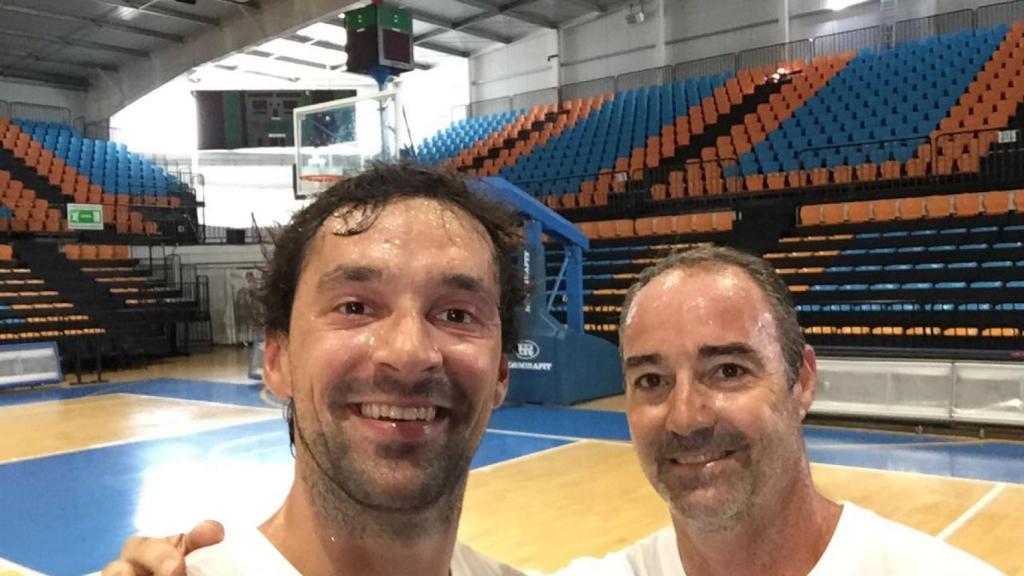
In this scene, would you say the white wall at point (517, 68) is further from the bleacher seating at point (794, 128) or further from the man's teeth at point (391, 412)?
the man's teeth at point (391, 412)

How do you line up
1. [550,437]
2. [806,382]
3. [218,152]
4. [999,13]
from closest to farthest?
[806,382]
[550,437]
[999,13]
[218,152]

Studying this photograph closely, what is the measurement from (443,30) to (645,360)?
22.7 meters

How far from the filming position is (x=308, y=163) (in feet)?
43.0

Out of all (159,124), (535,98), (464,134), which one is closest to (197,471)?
(464,134)

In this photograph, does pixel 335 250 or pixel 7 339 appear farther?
pixel 7 339

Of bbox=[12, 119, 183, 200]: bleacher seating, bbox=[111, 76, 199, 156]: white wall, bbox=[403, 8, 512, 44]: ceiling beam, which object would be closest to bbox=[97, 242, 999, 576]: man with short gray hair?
bbox=[403, 8, 512, 44]: ceiling beam

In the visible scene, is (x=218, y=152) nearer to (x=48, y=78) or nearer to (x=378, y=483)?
(x=48, y=78)

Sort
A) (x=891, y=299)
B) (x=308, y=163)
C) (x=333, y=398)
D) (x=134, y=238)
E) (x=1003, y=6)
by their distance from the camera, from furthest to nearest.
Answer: (x=134, y=238) → (x=1003, y=6) → (x=308, y=163) → (x=891, y=299) → (x=333, y=398)

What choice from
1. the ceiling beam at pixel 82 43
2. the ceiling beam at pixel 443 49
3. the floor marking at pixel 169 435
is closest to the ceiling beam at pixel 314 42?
the ceiling beam at pixel 443 49

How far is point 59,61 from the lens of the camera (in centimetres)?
2177

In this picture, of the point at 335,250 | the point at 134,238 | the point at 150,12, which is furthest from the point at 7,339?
the point at 335,250

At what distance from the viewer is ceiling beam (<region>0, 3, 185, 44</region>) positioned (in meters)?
17.9

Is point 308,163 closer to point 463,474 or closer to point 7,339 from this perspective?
point 7,339

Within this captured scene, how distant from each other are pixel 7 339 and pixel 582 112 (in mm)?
13908
